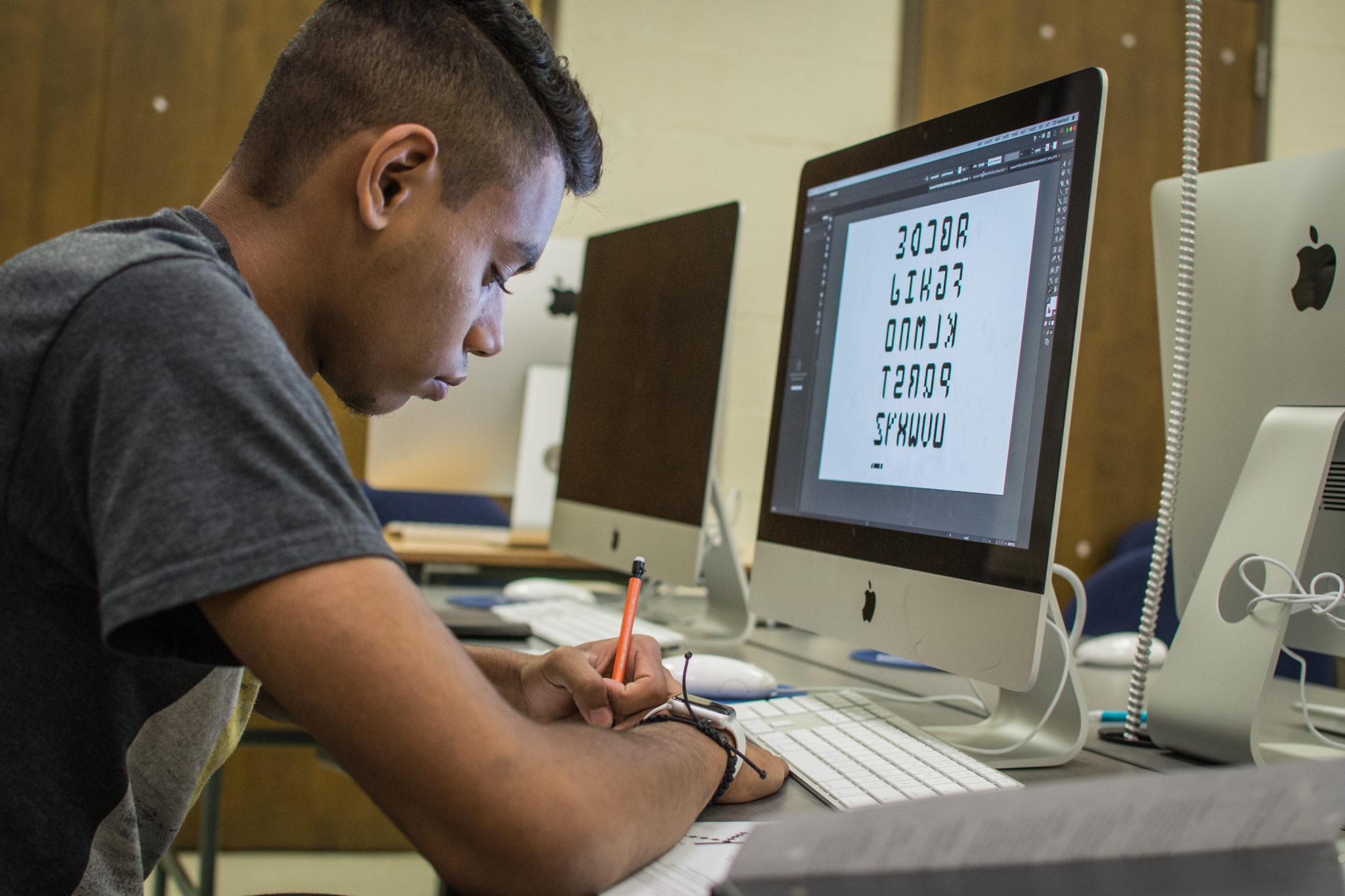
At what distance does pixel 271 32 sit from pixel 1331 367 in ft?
8.93

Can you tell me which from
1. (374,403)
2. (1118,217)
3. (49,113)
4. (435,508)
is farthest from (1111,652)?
(49,113)

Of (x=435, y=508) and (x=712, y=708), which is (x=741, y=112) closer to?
(x=435, y=508)

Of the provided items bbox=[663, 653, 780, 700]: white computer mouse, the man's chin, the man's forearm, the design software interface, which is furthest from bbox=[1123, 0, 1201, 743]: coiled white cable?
the man's chin

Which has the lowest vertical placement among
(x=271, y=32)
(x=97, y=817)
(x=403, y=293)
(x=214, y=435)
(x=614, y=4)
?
(x=97, y=817)

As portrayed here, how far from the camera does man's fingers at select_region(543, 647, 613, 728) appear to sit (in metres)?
0.83

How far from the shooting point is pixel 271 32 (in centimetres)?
288

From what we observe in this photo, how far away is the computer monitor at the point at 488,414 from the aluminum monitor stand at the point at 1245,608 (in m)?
1.27

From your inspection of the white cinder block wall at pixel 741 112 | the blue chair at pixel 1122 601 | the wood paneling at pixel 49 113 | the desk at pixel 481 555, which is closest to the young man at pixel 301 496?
the desk at pixel 481 555

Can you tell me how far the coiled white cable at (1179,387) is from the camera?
1050 mm

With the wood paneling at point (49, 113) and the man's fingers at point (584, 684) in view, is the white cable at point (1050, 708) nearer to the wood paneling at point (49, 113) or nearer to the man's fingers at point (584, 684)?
the man's fingers at point (584, 684)

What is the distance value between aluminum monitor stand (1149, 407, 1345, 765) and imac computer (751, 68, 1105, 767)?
0.40 ft

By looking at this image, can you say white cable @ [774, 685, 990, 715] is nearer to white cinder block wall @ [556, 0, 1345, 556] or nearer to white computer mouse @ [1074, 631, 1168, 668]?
white computer mouse @ [1074, 631, 1168, 668]

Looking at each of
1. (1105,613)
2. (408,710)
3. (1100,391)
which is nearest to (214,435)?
→ (408,710)

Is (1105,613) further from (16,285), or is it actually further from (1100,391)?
(16,285)
